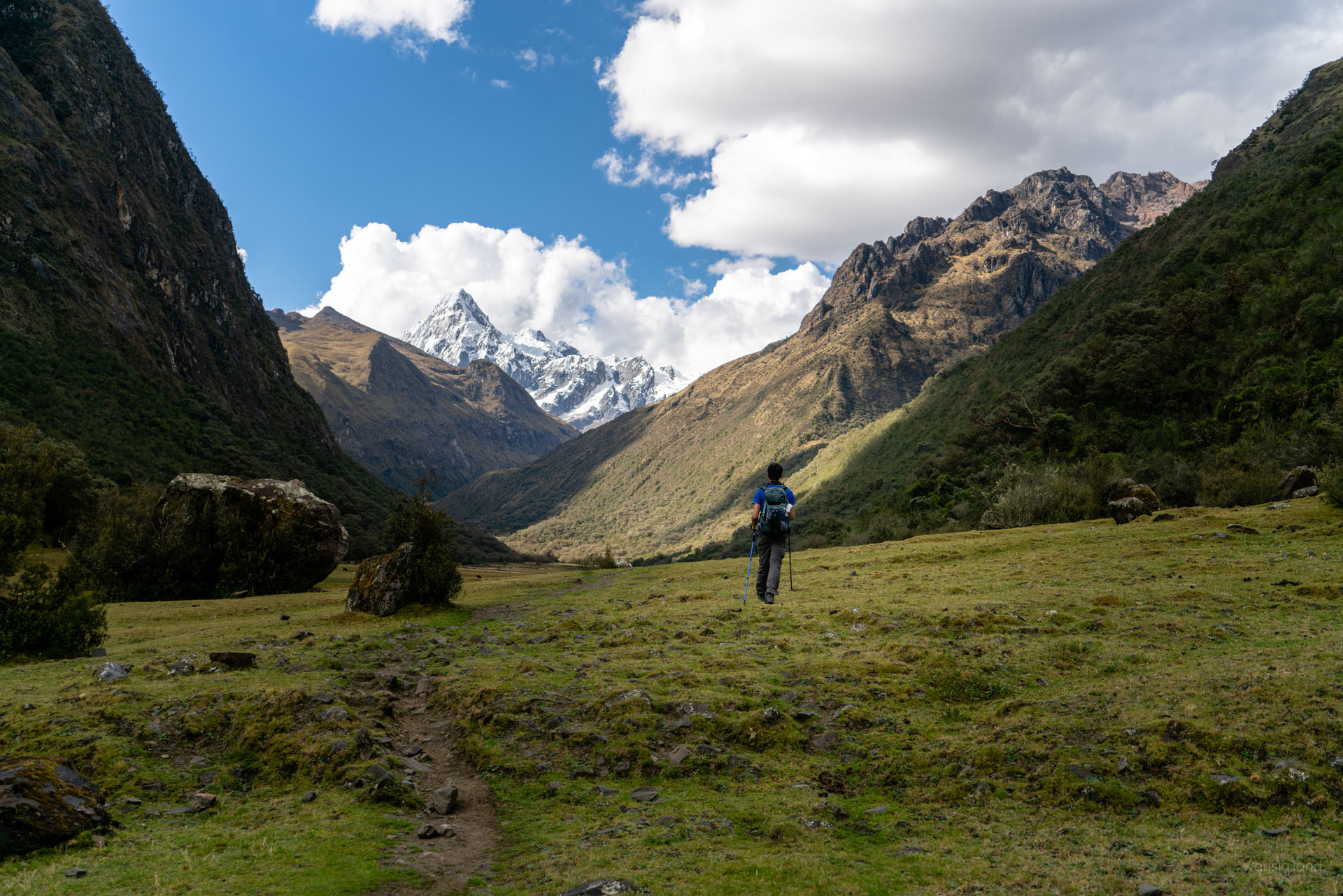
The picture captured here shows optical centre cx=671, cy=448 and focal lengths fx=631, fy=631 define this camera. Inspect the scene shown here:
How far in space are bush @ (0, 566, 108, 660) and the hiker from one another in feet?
52.9

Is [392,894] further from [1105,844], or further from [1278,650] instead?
[1278,650]

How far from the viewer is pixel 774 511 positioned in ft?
47.4

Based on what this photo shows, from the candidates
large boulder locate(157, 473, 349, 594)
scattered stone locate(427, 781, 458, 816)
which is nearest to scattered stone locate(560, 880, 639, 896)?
scattered stone locate(427, 781, 458, 816)

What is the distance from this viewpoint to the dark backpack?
47.1ft

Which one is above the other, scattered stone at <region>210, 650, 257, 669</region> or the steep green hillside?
the steep green hillside

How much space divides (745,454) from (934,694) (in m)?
168

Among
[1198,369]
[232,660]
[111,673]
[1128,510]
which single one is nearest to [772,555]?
[232,660]

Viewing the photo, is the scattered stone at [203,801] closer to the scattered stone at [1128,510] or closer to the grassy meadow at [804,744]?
the grassy meadow at [804,744]

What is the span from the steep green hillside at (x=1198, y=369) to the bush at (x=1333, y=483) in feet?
14.8

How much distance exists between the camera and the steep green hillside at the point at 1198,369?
30969 millimetres

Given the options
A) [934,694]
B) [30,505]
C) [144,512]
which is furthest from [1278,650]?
[144,512]

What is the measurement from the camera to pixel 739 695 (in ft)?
35.1

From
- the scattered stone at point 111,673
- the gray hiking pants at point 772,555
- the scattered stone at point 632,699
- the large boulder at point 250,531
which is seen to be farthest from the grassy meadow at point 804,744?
the large boulder at point 250,531

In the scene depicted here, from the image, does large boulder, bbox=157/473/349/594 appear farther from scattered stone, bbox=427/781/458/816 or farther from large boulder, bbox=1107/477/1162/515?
large boulder, bbox=1107/477/1162/515
